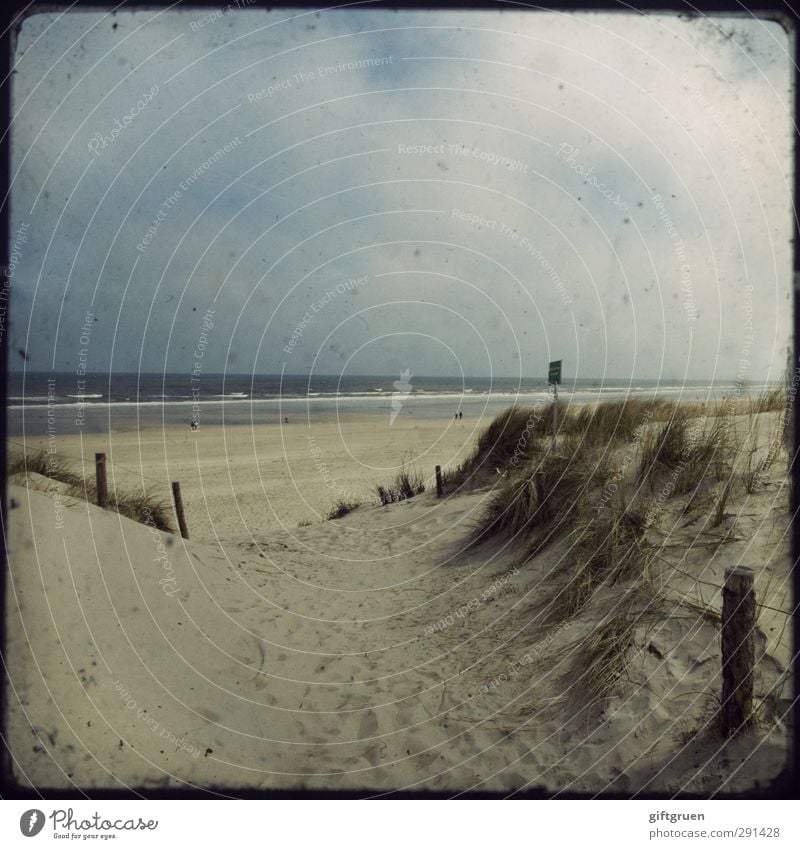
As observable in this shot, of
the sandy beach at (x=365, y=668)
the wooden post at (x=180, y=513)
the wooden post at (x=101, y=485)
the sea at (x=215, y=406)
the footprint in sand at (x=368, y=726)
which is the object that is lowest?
the footprint in sand at (x=368, y=726)

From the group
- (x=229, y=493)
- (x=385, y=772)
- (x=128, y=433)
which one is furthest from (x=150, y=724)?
(x=128, y=433)

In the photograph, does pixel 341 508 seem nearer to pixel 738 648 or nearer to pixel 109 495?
pixel 109 495

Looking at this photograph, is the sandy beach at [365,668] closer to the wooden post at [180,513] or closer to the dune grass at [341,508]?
the wooden post at [180,513]

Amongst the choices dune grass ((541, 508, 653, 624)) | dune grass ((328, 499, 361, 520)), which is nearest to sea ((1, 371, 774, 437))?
dune grass ((328, 499, 361, 520))

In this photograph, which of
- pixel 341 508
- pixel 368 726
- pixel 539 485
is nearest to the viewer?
pixel 368 726

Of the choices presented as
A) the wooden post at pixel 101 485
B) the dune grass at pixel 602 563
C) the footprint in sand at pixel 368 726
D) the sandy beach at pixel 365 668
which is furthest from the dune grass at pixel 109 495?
the dune grass at pixel 602 563

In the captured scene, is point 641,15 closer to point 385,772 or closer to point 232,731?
point 385,772

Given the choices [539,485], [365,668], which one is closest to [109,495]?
[365,668]
